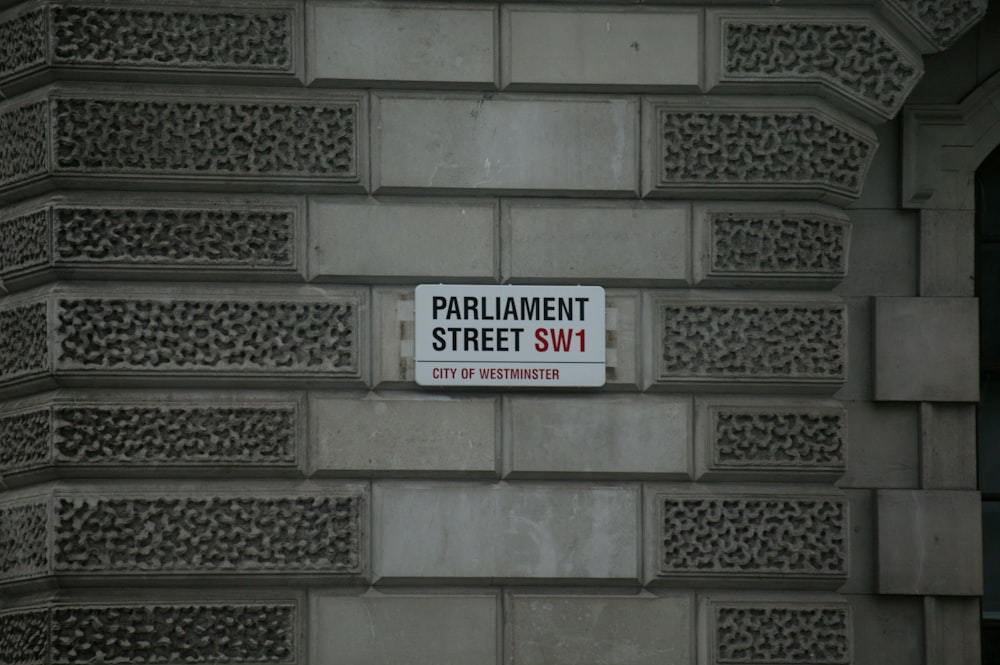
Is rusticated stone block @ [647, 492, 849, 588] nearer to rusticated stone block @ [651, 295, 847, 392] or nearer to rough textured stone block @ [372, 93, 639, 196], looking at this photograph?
rusticated stone block @ [651, 295, 847, 392]

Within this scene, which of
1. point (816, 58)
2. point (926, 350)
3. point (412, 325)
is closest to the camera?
point (412, 325)

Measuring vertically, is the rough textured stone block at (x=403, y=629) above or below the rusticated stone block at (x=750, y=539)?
below

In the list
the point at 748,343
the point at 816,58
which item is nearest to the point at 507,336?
the point at 748,343

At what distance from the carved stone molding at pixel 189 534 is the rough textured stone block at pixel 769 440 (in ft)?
5.82

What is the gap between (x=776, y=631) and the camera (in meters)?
8.52

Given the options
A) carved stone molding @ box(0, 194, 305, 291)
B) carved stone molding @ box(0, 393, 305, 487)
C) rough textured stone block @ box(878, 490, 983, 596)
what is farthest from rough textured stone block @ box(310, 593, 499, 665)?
rough textured stone block @ box(878, 490, 983, 596)

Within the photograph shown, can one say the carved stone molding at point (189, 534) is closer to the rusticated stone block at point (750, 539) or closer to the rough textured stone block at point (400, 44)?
the rusticated stone block at point (750, 539)

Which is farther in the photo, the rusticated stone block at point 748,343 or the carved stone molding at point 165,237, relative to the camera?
the rusticated stone block at point 748,343

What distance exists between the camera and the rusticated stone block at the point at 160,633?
819 centimetres

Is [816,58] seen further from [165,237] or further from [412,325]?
[165,237]

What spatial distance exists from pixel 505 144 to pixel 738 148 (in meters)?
1.19

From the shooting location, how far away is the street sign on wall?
8477mm

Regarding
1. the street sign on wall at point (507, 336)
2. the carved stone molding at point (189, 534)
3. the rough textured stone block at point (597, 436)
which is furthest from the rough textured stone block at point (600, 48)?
the carved stone molding at point (189, 534)

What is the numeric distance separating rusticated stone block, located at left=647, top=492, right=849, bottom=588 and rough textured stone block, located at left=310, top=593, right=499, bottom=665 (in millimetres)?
896
